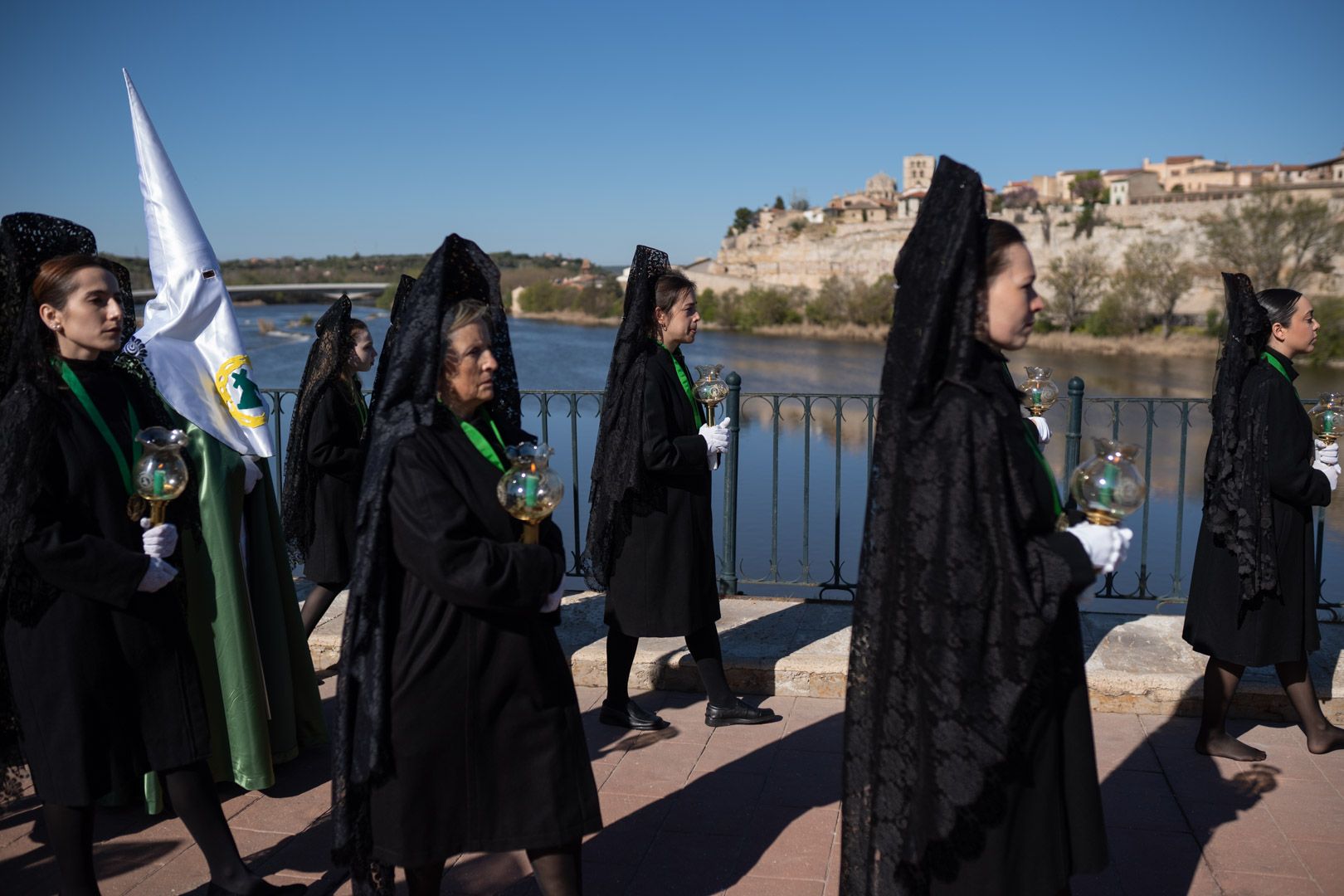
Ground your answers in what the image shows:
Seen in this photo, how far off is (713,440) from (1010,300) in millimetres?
1908

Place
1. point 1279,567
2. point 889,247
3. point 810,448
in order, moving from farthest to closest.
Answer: point 889,247 < point 810,448 < point 1279,567

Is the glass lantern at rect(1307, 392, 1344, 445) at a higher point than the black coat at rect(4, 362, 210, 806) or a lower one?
higher

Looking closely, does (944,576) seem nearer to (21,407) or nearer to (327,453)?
(21,407)

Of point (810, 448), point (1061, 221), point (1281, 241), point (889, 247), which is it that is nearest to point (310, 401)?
point (810, 448)

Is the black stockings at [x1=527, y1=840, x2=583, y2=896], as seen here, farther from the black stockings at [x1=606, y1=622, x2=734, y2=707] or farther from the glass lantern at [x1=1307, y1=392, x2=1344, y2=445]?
the glass lantern at [x1=1307, y1=392, x2=1344, y2=445]

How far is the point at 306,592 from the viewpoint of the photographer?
5641mm

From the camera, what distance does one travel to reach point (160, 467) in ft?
8.41

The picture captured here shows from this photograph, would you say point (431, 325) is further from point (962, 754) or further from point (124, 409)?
point (962, 754)

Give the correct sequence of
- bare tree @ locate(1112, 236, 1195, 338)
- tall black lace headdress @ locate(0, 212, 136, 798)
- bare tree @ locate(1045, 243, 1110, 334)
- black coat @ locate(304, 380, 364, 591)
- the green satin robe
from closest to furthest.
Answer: tall black lace headdress @ locate(0, 212, 136, 798) < the green satin robe < black coat @ locate(304, 380, 364, 591) < bare tree @ locate(1112, 236, 1195, 338) < bare tree @ locate(1045, 243, 1110, 334)

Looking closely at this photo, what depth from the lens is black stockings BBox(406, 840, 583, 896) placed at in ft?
7.73

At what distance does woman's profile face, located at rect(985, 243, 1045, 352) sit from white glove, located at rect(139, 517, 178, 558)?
1.99m

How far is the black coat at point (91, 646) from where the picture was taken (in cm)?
250

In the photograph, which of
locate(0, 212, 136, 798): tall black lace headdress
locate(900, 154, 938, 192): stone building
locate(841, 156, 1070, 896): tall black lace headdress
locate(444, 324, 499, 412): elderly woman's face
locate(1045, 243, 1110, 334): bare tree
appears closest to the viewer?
locate(841, 156, 1070, 896): tall black lace headdress

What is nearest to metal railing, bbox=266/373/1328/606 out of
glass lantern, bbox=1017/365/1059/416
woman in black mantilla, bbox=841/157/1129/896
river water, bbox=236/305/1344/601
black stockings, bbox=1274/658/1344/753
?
river water, bbox=236/305/1344/601
